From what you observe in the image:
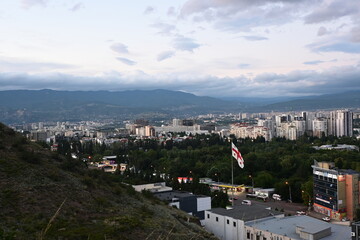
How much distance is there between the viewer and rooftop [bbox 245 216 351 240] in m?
13.5

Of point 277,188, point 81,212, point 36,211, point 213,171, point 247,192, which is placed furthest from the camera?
point 213,171

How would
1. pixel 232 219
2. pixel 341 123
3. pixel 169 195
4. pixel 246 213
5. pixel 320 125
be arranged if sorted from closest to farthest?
pixel 232 219 → pixel 246 213 → pixel 169 195 → pixel 341 123 → pixel 320 125

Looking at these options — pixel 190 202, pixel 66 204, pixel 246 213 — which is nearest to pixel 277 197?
pixel 190 202

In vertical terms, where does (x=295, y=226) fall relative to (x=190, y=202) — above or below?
above

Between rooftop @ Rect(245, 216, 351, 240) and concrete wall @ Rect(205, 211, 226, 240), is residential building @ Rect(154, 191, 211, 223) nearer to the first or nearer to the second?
concrete wall @ Rect(205, 211, 226, 240)

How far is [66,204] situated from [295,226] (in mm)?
8559

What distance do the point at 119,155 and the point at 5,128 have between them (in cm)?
2599

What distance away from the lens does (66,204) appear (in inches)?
439

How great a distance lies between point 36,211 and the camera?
402 inches

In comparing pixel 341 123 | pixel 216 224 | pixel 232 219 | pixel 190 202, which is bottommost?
pixel 216 224

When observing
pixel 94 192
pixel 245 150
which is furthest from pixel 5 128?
pixel 245 150

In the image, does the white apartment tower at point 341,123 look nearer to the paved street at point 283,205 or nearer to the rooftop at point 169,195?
the paved street at point 283,205

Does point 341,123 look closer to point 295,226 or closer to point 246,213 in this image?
point 246,213

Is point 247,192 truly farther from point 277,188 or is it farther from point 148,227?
point 148,227
